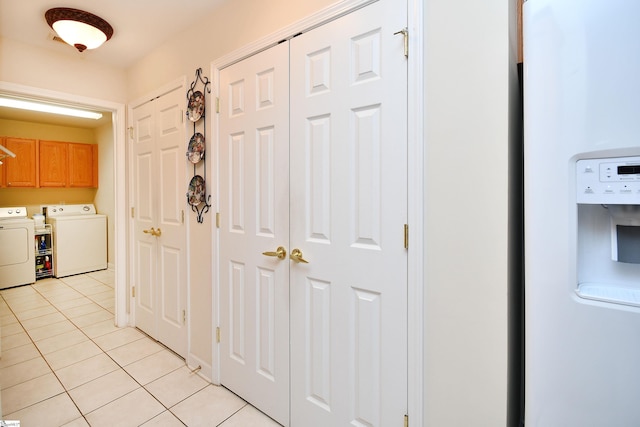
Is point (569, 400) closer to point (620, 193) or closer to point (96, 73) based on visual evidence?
point (620, 193)

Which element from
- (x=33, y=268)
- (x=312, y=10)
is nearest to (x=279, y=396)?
(x=312, y=10)

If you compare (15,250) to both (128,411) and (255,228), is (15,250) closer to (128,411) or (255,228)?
(128,411)

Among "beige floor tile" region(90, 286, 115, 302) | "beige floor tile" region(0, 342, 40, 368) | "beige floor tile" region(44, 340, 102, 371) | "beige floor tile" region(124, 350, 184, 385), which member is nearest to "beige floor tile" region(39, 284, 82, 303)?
"beige floor tile" region(90, 286, 115, 302)

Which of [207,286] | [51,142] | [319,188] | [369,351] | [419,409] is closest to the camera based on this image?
[419,409]

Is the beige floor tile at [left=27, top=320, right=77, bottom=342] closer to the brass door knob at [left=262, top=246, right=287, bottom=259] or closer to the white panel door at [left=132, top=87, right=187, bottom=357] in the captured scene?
the white panel door at [left=132, top=87, right=187, bottom=357]

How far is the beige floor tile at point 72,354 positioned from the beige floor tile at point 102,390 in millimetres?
429

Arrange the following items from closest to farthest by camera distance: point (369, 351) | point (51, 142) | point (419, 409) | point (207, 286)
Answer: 1. point (419, 409)
2. point (369, 351)
3. point (207, 286)
4. point (51, 142)

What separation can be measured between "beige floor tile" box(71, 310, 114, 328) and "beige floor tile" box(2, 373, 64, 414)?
0.97 metres

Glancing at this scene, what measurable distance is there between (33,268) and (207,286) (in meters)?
3.99

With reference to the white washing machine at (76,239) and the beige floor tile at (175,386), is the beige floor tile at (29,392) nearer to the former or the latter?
the beige floor tile at (175,386)

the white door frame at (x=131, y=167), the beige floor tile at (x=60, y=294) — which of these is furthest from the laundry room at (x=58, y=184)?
the white door frame at (x=131, y=167)

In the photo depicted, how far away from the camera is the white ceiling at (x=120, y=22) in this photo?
1.92 metres

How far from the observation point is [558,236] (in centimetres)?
76

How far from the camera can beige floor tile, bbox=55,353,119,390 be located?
6.59 feet
